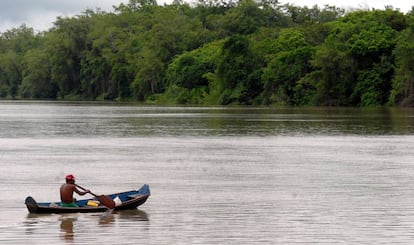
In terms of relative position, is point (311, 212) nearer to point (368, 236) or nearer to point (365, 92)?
point (368, 236)

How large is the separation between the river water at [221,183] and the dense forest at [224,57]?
49.7 meters

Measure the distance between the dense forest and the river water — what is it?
49.7m

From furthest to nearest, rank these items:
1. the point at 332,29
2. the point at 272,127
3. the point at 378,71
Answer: the point at 332,29 → the point at 378,71 → the point at 272,127

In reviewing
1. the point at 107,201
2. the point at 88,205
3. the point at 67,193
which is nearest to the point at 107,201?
the point at 107,201

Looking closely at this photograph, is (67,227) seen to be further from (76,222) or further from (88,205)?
(88,205)

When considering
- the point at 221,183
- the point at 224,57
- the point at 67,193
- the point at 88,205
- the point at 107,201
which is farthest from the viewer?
the point at 224,57

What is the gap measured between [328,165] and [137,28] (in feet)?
434

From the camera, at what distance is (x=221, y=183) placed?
2922 centimetres

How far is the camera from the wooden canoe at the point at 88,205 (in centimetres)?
2128

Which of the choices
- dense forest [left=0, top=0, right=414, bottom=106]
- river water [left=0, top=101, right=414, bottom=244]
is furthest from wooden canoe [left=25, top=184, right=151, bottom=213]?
dense forest [left=0, top=0, right=414, bottom=106]

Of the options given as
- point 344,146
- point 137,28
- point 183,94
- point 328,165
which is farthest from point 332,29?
point 328,165

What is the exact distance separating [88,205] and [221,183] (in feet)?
26.0

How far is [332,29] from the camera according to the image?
117m

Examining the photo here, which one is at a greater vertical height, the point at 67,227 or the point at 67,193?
the point at 67,193
